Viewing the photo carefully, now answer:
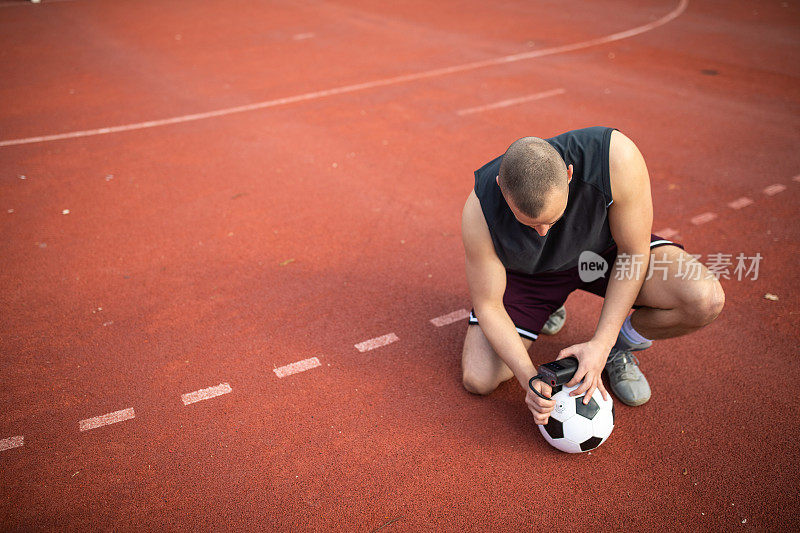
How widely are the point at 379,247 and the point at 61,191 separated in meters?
3.50

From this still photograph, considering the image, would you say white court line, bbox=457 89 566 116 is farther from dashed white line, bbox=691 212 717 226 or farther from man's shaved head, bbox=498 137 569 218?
man's shaved head, bbox=498 137 569 218

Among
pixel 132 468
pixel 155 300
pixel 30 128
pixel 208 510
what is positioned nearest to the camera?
pixel 208 510

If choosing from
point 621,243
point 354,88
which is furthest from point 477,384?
point 354,88

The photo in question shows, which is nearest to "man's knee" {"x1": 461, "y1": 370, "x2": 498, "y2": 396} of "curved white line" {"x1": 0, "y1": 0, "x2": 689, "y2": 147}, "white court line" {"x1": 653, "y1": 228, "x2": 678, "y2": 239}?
"white court line" {"x1": 653, "y1": 228, "x2": 678, "y2": 239}

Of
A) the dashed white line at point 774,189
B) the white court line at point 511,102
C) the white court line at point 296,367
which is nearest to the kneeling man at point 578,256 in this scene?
the white court line at point 296,367

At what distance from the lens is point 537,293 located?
3145 mm

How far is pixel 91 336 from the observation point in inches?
142

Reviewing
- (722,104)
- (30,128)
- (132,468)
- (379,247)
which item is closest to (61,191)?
(30,128)

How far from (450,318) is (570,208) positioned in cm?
140

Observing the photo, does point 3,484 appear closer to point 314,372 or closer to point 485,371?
point 314,372

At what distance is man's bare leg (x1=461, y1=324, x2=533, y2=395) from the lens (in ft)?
10.1

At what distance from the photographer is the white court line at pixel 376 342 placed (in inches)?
139

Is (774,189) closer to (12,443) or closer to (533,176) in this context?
(533,176)

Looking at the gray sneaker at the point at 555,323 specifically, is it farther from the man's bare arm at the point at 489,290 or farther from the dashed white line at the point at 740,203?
the dashed white line at the point at 740,203
